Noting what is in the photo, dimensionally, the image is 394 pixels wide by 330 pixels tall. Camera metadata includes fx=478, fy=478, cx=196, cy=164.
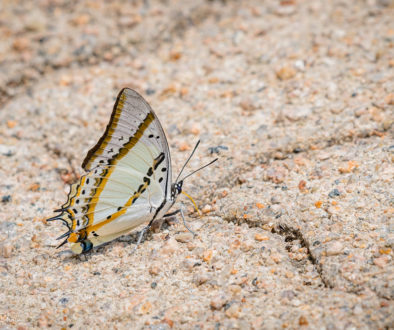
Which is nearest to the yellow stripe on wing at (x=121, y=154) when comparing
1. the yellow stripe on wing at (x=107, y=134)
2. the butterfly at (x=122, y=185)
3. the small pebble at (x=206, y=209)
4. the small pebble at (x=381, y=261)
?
the butterfly at (x=122, y=185)

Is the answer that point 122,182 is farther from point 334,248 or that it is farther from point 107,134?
point 334,248

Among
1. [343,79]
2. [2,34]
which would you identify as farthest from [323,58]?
[2,34]

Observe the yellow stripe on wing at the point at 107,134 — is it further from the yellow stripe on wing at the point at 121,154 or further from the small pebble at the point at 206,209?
the small pebble at the point at 206,209

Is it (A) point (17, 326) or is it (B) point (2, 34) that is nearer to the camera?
(A) point (17, 326)

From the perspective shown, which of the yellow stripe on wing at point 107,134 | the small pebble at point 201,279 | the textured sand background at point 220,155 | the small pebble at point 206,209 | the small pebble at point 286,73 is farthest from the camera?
the small pebble at point 286,73

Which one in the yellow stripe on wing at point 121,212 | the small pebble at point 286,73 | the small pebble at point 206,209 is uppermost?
the small pebble at point 286,73

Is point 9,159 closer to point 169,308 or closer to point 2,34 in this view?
point 2,34

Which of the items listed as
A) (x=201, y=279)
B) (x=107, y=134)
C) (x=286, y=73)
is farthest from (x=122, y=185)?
(x=286, y=73)

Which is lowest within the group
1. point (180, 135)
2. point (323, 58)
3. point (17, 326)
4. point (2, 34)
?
point (17, 326)
